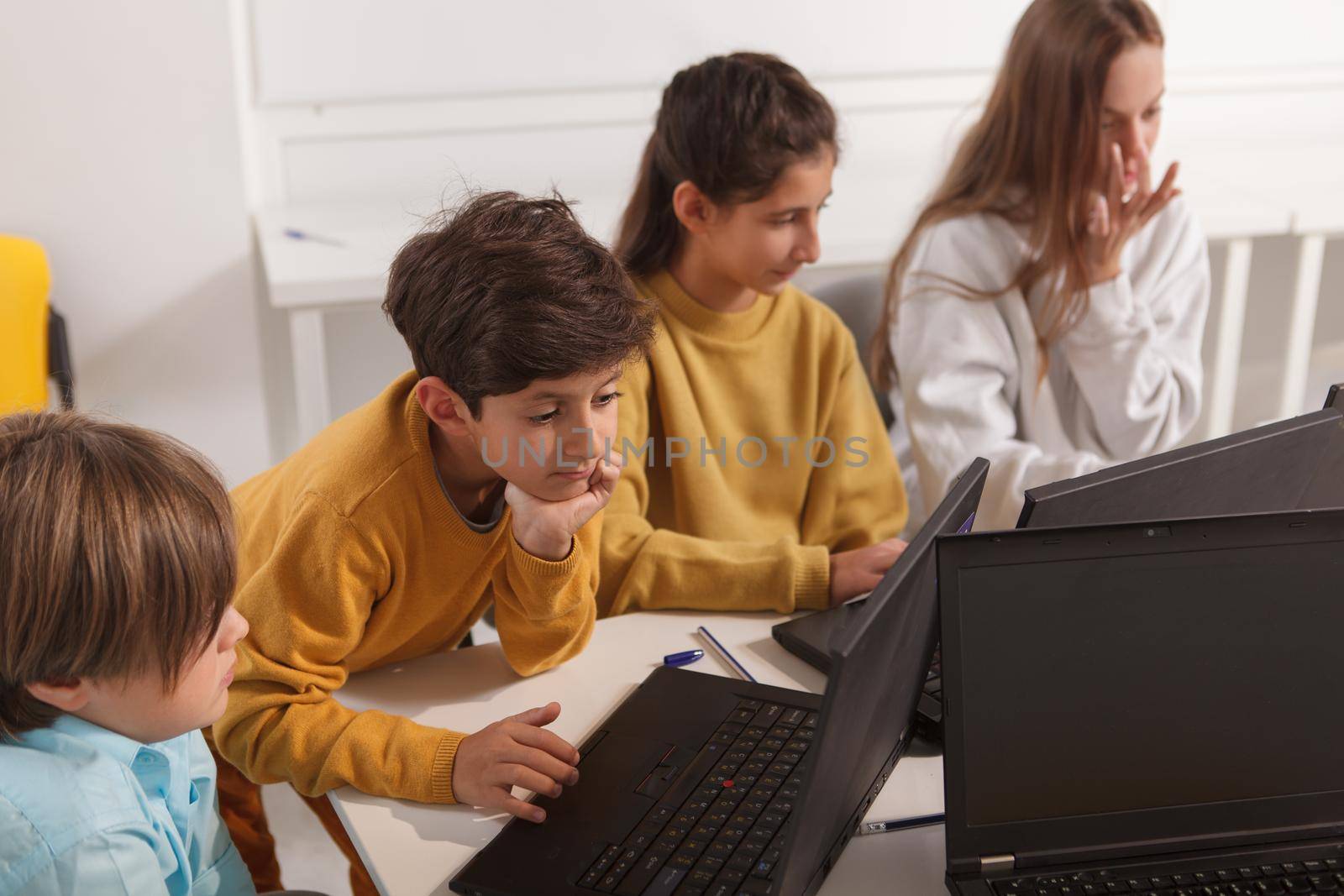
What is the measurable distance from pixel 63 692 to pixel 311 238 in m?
1.57

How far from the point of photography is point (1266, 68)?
2.93 metres

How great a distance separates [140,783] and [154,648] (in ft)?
0.44

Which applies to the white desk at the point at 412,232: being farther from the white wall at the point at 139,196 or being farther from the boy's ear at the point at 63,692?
the boy's ear at the point at 63,692

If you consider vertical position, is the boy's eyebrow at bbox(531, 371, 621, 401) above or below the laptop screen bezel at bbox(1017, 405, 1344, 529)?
above

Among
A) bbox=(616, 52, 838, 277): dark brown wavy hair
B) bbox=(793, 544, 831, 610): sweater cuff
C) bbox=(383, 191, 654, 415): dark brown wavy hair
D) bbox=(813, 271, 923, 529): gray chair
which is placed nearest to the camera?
bbox=(383, 191, 654, 415): dark brown wavy hair

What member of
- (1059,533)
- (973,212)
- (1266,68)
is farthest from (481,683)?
(1266,68)

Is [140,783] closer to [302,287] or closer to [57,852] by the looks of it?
[57,852]

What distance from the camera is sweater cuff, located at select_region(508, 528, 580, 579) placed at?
1109mm

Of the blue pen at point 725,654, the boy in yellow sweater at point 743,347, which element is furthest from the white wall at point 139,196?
the blue pen at point 725,654

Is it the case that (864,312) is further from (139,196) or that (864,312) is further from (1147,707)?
(139,196)

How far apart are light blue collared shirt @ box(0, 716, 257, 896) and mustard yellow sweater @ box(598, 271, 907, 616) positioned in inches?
27.8

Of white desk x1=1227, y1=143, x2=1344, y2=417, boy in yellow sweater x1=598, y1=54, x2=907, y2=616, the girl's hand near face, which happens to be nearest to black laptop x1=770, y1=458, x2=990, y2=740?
boy in yellow sweater x1=598, y1=54, x2=907, y2=616

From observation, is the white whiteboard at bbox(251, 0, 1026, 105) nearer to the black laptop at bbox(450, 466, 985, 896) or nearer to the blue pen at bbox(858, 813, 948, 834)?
the black laptop at bbox(450, 466, 985, 896)

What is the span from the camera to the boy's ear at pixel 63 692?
77 centimetres
